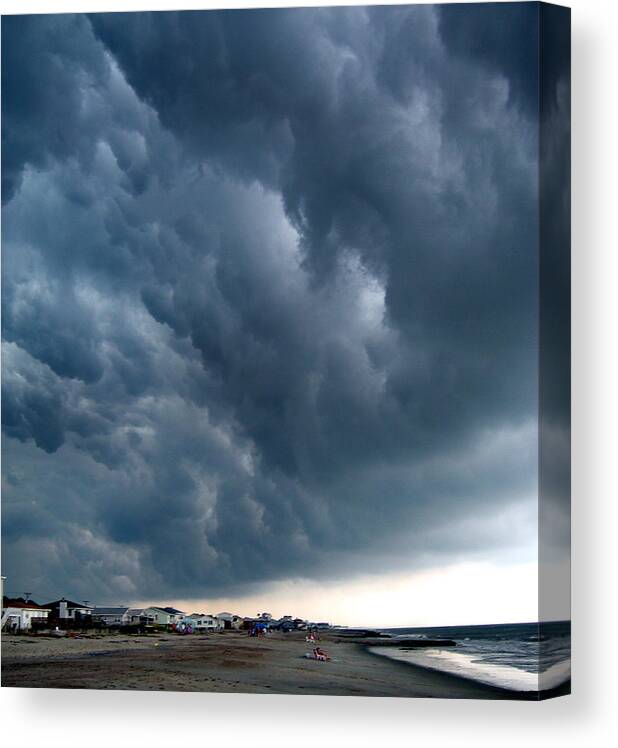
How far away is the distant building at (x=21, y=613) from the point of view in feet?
38.2

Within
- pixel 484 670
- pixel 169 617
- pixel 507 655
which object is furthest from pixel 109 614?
pixel 507 655

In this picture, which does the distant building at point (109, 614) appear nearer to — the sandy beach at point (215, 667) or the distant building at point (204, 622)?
the sandy beach at point (215, 667)

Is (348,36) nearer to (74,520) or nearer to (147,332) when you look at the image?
(147,332)

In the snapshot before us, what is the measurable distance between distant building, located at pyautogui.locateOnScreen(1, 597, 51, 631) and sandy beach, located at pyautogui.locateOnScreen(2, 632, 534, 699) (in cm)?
12

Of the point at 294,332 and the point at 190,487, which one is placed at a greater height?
the point at 294,332

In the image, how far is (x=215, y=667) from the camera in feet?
37.5

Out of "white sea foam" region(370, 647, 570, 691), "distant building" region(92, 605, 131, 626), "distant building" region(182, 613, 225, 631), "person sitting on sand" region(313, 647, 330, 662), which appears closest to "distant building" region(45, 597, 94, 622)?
"distant building" region(92, 605, 131, 626)

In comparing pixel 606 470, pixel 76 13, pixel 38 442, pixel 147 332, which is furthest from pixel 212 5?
pixel 606 470

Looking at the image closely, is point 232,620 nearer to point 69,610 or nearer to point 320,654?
point 320,654

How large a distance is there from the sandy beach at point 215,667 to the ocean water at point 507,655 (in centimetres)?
11

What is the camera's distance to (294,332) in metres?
11.6

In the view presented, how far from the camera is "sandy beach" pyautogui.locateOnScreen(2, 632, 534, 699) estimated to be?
1115 cm

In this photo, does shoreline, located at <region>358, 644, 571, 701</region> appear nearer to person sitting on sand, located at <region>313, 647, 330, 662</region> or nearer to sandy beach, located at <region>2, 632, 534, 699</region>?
sandy beach, located at <region>2, 632, 534, 699</region>

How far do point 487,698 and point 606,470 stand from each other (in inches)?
86.9
